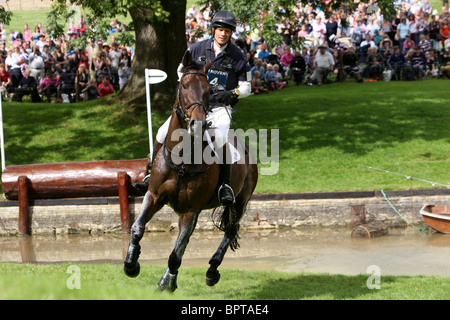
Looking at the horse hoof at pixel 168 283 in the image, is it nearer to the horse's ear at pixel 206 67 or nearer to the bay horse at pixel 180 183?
the bay horse at pixel 180 183

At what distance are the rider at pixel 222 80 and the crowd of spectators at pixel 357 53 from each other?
18.1 m

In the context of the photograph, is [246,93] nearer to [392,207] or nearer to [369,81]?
[392,207]

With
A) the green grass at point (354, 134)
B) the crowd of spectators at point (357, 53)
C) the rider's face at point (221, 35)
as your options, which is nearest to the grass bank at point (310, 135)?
the green grass at point (354, 134)

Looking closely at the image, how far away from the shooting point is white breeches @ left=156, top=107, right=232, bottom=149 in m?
8.52

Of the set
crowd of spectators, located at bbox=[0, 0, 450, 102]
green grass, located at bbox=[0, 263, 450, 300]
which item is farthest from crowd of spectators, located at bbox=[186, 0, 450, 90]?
green grass, located at bbox=[0, 263, 450, 300]

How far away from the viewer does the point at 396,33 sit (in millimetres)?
30438

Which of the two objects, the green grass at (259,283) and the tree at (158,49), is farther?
the tree at (158,49)

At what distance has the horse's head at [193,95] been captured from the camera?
7.40 meters

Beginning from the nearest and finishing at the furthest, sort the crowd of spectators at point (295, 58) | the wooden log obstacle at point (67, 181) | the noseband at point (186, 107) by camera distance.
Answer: the noseband at point (186, 107), the wooden log obstacle at point (67, 181), the crowd of spectators at point (295, 58)

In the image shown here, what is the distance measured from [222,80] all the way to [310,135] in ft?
39.2

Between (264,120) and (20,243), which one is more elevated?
(264,120)
